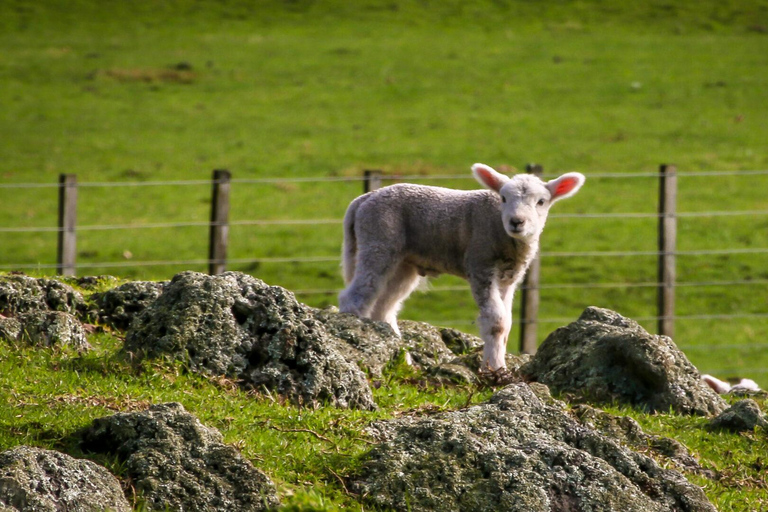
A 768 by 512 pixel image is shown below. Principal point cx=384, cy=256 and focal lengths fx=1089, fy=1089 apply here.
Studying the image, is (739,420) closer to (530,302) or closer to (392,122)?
(530,302)

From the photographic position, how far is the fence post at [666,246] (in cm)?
1227

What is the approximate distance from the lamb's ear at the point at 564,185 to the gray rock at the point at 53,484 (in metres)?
4.40

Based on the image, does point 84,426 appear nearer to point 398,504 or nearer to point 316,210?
point 398,504

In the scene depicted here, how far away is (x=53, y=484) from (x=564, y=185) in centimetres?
472

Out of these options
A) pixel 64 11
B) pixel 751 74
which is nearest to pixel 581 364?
pixel 751 74

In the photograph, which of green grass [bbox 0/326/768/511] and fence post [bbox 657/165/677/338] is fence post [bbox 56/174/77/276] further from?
fence post [bbox 657/165/677/338]

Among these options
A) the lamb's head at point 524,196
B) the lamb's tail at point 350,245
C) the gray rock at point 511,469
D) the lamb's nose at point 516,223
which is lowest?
the gray rock at point 511,469

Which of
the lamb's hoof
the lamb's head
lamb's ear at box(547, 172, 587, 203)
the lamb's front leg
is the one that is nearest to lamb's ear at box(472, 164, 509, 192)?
the lamb's head

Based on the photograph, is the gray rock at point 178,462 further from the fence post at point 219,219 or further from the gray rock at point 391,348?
the fence post at point 219,219

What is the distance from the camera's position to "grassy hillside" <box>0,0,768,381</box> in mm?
20875

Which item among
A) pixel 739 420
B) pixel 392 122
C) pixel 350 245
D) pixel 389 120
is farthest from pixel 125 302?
pixel 389 120

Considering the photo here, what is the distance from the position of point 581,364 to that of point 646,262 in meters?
15.4

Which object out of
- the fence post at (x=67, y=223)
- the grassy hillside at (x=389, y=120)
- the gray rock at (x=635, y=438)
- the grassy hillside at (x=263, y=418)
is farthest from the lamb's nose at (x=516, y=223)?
the grassy hillside at (x=389, y=120)

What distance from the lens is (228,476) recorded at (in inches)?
180
